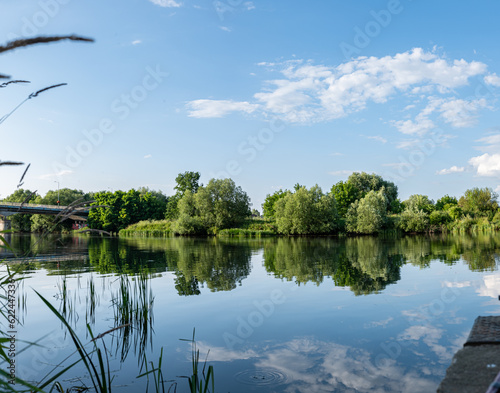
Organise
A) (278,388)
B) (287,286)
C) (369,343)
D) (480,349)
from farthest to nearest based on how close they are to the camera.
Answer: (287,286) → (369,343) → (278,388) → (480,349)

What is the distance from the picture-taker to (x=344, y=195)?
236 ft

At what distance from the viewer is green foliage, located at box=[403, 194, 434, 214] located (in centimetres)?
5950

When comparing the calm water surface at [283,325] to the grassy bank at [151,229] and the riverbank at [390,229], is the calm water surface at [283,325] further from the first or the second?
the grassy bank at [151,229]

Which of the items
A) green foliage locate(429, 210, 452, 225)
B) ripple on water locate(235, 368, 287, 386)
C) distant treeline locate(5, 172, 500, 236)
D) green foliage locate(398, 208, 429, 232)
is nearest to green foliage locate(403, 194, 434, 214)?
distant treeline locate(5, 172, 500, 236)

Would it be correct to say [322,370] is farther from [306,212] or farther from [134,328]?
[306,212]

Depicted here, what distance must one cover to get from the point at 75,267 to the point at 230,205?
147ft

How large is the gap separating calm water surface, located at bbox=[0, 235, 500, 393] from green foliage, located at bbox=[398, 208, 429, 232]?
40484mm

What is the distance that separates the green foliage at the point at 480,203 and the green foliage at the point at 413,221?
11590mm

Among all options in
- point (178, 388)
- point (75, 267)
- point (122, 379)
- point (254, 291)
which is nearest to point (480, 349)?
point (178, 388)

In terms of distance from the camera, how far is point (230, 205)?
212 ft

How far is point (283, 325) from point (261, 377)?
3077 millimetres

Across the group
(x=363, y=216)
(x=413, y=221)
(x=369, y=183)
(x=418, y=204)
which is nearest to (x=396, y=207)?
(x=369, y=183)

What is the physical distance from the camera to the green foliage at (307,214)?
55.3m

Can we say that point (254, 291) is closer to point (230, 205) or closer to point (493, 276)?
point (493, 276)
